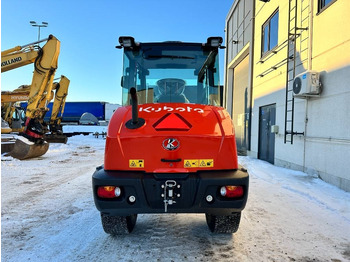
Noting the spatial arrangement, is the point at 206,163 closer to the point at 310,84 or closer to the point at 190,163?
the point at 190,163

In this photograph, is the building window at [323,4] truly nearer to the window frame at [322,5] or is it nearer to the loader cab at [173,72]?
the window frame at [322,5]

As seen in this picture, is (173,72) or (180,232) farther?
(173,72)

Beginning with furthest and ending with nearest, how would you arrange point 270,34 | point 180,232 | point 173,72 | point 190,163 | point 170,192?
point 270,34 → point 173,72 → point 180,232 → point 190,163 → point 170,192

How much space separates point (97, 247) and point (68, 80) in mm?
18209

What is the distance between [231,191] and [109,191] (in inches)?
49.6


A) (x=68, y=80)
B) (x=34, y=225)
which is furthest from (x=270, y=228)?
(x=68, y=80)

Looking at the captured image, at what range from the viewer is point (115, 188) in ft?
8.75

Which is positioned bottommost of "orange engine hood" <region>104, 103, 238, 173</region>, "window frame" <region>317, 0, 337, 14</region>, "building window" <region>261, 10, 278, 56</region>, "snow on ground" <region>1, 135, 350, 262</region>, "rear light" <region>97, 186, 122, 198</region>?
"snow on ground" <region>1, 135, 350, 262</region>

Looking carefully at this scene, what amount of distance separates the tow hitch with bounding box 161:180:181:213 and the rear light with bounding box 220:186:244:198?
455 mm

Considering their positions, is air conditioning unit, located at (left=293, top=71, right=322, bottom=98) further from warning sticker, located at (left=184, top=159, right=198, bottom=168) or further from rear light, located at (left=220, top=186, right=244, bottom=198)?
warning sticker, located at (left=184, top=159, right=198, bottom=168)

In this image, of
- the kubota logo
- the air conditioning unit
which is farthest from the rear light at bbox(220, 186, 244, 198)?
the air conditioning unit

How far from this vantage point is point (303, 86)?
6559 millimetres

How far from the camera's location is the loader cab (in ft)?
12.5

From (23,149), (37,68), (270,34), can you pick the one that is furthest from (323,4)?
(37,68)
